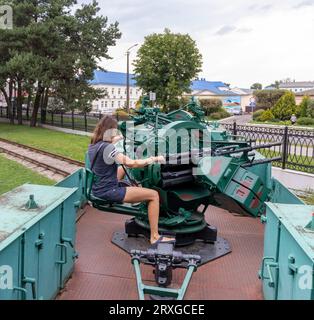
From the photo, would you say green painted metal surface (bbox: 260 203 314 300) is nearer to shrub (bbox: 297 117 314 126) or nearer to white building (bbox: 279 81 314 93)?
shrub (bbox: 297 117 314 126)

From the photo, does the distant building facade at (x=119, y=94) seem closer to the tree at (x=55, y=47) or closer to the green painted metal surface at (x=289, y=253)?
the tree at (x=55, y=47)

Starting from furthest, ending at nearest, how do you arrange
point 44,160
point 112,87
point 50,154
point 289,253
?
point 112,87, point 50,154, point 44,160, point 289,253

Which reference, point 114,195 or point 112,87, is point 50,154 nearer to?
point 114,195

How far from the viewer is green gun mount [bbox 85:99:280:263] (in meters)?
4.70

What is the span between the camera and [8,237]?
285cm

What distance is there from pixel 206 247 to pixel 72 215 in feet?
5.68

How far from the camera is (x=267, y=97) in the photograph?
54562mm

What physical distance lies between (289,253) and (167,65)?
119ft

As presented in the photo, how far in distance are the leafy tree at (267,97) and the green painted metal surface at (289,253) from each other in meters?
51.8

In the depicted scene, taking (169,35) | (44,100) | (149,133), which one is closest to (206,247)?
(149,133)
